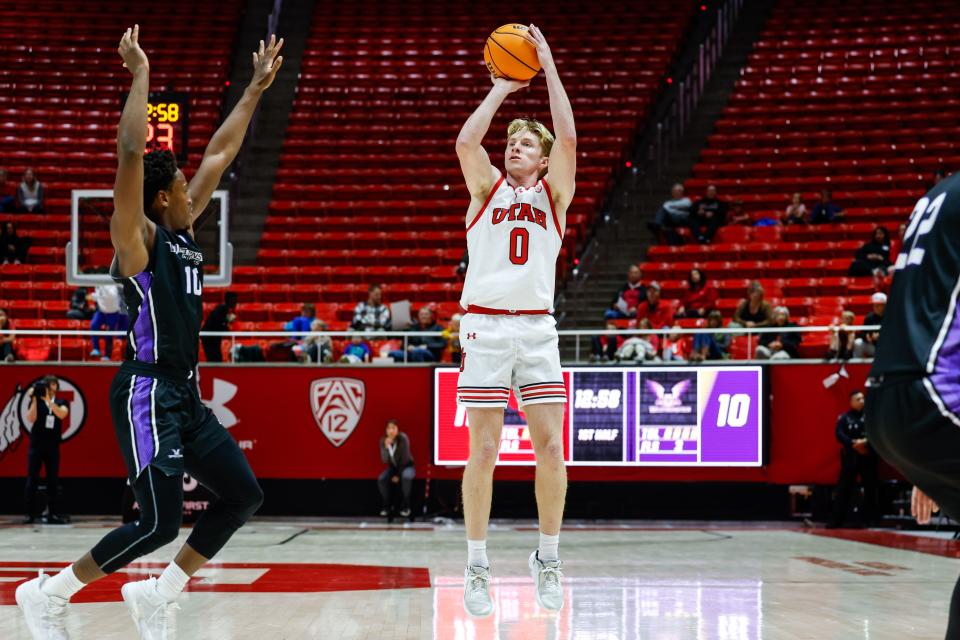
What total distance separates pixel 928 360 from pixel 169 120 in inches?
472

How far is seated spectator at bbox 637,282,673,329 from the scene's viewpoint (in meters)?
15.7

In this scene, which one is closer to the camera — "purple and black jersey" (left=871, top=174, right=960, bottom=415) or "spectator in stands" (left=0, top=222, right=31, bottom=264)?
"purple and black jersey" (left=871, top=174, right=960, bottom=415)

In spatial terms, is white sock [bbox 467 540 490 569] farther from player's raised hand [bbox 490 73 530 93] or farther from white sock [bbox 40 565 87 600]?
player's raised hand [bbox 490 73 530 93]

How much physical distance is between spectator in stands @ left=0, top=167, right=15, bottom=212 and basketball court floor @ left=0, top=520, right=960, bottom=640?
8559 millimetres

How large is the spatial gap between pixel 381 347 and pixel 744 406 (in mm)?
5071

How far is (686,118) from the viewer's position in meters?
22.2

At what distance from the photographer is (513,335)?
5445 millimetres

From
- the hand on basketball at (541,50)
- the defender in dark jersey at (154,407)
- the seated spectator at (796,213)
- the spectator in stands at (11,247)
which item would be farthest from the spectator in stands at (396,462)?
the defender in dark jersey at (154,407)

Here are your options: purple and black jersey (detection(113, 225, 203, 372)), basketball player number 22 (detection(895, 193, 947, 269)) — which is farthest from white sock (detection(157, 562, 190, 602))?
basketball player number 22 (detection(895, 193, 947, 269))

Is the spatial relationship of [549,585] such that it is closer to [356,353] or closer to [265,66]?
[265,66]

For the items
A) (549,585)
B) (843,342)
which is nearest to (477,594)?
(549,585)

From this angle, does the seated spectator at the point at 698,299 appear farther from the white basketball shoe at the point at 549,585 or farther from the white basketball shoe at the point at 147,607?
the white basketball shoe at the point at 147,607

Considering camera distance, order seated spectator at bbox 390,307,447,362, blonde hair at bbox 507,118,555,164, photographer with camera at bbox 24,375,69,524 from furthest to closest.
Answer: seated spectator at bbox 390,307,447,362 < photographer with camera at bbox 24,375,69,524 < blonde hair at bbox 507,118,555,164

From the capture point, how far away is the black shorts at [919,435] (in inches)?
114
